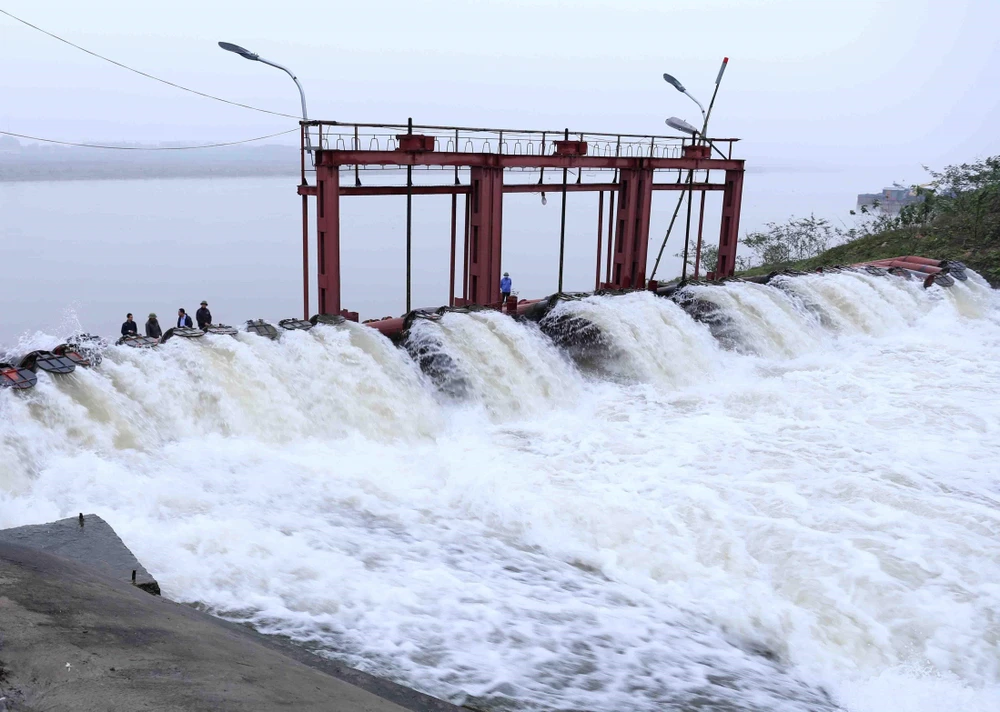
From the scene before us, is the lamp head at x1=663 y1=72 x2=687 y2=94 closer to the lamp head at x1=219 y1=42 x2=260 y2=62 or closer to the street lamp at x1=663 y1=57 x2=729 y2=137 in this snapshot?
the street lamp at x1=663 y1=57 x2=729 y2=137

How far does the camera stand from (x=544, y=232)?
3364 inches

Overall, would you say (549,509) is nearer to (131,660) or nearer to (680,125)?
(131,660)

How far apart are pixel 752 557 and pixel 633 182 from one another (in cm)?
1329

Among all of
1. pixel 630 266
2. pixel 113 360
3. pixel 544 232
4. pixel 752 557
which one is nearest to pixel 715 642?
pixel 752 557

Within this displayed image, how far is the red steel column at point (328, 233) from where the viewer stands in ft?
48.6

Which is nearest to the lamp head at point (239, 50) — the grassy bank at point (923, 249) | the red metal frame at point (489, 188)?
the red metal frame at point (489, 188)

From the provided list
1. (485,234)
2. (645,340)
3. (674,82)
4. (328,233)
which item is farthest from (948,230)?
(328,233)

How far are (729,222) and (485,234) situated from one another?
31.5ft

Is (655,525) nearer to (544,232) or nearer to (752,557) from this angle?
(752,557)

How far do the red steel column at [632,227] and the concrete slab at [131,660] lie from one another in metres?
16.5

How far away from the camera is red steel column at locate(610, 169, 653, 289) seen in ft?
67.2

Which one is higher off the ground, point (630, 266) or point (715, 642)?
point (630, 266)

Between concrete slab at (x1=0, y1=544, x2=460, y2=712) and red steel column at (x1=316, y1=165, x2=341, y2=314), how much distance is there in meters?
10.1

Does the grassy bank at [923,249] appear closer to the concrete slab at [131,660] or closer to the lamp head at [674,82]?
the lamp head at [674,82]
